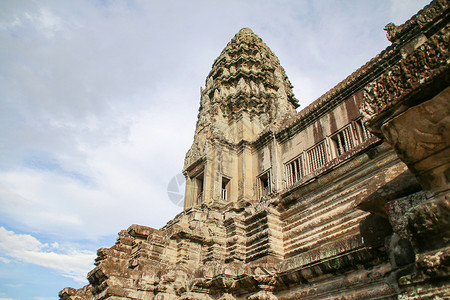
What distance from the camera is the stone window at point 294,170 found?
564 inches

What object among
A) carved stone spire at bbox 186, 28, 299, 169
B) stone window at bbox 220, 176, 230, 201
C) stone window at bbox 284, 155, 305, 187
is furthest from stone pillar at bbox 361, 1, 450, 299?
carved stone spire at bbox 186, 28, 299, 169

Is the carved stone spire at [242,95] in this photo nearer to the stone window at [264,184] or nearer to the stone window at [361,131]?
the stone window at [264,184]

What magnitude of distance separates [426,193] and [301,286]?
4181 mm

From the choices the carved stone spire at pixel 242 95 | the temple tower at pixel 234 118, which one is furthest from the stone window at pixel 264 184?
the carved stone spire at pixel 242 95

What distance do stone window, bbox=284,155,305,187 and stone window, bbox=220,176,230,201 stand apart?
3.27m

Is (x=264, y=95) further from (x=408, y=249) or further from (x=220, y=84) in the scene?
(x=408, y=249)

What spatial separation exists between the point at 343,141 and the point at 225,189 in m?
6.63

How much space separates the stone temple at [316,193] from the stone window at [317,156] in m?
0.05

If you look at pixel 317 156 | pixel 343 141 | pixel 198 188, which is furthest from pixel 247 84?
pixel 343 141

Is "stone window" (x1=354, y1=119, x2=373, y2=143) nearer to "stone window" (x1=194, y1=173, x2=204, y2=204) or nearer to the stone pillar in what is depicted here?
"stone window" (x1=194, y1=173, x2=204, y2=204)

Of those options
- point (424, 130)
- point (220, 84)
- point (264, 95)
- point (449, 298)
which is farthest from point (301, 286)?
point (220, 84)

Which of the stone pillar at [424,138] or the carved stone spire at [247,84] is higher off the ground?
the carved stone spire at [247,84]

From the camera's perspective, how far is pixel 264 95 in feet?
67.8

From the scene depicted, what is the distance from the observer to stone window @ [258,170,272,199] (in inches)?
619
